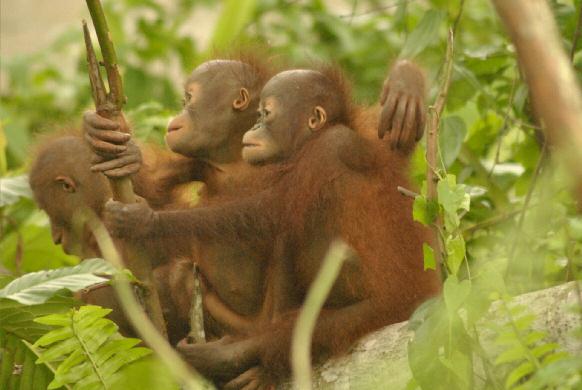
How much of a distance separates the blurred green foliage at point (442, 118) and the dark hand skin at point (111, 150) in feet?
3.17

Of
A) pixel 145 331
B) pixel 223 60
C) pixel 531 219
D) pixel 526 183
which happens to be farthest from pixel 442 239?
pixel 526 183

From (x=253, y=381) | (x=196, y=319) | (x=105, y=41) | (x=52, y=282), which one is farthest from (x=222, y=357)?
(x=105, y=41)

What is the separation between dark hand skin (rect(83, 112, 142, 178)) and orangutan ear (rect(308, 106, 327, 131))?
736 millimetres

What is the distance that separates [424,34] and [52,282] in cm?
207

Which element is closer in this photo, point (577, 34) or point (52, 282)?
point (52, 282)

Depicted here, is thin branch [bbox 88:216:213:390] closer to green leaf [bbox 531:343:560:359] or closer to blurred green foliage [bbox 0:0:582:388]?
blurred green foliage [bbox 0:0:582:388]

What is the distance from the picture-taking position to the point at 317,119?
406 cm

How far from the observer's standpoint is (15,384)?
393 cm

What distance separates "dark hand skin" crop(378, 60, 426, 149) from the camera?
3.87 meters

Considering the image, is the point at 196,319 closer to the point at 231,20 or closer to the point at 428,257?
the point at 428,257

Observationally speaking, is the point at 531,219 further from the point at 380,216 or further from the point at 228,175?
the point at 228,175

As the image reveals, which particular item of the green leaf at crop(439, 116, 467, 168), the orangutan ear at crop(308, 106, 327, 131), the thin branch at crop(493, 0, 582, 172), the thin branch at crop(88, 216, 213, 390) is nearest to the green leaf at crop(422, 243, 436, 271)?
the thin branch at crop(88, 216, 213, 390)

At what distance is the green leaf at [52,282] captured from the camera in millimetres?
3584

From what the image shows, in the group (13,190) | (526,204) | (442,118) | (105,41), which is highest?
(105,41)
